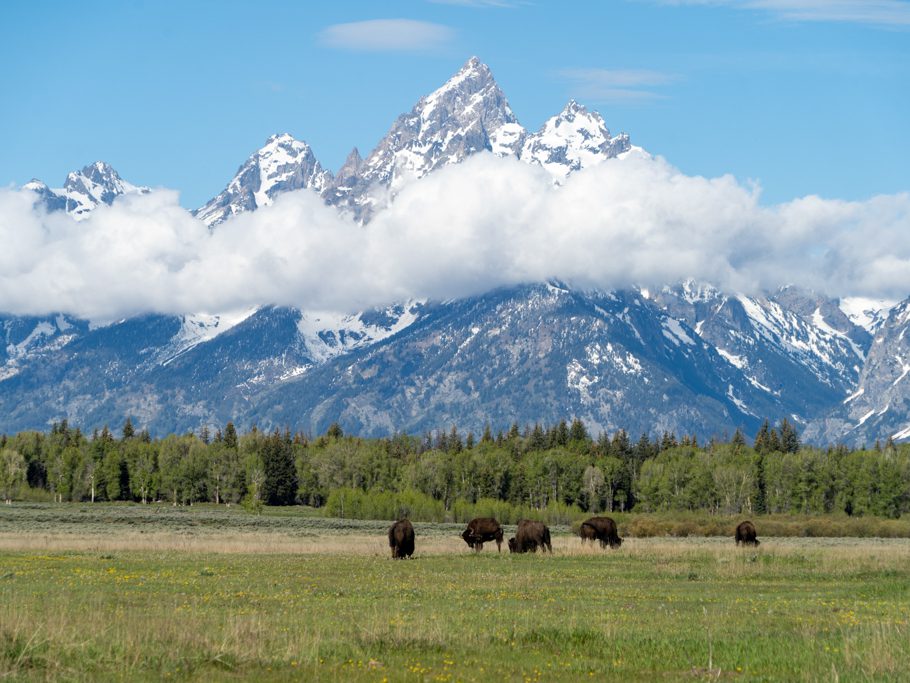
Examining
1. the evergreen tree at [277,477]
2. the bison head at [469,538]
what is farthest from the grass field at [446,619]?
the evergreen tree at [277,477]

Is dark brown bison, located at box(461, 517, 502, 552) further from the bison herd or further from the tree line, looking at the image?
the tree line

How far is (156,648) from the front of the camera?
21938mm

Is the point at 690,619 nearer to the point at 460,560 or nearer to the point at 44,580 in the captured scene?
the point at 44,580

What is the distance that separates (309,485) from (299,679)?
177880 millimetres

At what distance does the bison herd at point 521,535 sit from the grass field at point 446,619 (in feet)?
13.3

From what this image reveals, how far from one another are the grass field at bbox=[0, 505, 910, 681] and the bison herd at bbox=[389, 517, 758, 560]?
4.06m

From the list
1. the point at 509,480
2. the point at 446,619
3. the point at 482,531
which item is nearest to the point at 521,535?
the point at 482,531

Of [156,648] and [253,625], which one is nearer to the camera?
[156,648]

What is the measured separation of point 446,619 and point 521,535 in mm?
33966

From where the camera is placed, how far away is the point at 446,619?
28.3 metres

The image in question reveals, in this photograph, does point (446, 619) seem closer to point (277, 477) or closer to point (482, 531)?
point (482, 531)

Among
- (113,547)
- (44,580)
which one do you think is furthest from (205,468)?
(44,580)

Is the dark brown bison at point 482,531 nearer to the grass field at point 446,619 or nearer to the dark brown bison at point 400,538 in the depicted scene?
the dark brown bison at point 400,538

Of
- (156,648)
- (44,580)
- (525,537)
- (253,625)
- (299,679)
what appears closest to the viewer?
(299,679)
